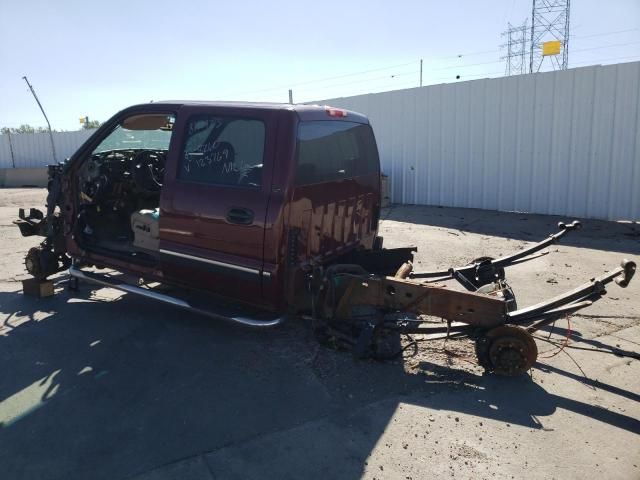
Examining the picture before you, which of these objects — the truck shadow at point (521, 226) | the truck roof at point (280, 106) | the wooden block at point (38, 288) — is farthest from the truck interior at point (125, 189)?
the truck shadow at point (521, 226)

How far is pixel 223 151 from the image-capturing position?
14.1ft

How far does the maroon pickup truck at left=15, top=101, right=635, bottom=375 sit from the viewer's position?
3.84 m

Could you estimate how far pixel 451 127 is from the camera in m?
12.0

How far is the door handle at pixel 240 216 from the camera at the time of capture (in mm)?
4000

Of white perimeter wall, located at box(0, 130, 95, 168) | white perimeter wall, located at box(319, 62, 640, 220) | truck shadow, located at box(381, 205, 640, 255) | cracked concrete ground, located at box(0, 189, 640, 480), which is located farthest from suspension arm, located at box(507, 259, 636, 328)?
white perimeter wall, located at box(0, 130, 95, 168)

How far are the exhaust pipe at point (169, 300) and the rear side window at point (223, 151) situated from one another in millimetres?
1067

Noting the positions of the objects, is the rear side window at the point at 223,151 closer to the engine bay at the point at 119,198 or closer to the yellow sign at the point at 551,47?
the engine bay at the point at 119,198

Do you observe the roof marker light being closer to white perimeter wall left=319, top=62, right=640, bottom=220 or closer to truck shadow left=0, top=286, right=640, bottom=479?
truck shadow left=0, top=286, right=640, bottom=479

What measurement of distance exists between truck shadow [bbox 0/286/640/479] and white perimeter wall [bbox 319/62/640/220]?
23.9ft

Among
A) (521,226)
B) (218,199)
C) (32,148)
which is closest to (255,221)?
(218,199)

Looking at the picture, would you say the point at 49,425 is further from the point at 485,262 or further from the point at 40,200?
the point at 40,200

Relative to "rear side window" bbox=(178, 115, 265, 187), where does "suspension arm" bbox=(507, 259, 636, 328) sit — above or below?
below

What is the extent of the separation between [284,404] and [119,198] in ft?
11.9

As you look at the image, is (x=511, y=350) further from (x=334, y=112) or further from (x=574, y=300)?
(x=334, y=112)
